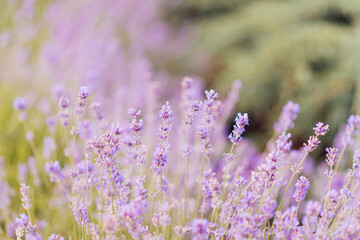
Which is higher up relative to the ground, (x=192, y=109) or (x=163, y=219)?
(x=192, y=109)

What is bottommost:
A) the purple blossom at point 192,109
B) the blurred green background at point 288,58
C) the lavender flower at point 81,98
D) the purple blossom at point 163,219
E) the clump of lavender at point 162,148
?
the purple blossom at point 163,219

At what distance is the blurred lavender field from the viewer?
130cm

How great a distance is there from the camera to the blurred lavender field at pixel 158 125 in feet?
4.27

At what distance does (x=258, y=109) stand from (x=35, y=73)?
2297 millimetres

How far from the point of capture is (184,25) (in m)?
5.57

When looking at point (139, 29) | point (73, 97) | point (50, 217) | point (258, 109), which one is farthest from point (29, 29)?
point (258, 109)

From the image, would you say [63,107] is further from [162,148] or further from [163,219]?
[163,219]

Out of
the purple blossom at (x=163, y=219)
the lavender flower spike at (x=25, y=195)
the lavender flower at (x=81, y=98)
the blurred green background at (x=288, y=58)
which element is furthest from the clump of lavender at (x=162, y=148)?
the blurred green background at (x=288, y=58)

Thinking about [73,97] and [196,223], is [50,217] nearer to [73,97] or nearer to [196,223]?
[73,97]

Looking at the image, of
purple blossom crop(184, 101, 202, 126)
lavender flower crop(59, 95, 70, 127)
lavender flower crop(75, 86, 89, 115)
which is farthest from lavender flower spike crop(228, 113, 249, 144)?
lavender flower crop(59, 95, 70, 127)

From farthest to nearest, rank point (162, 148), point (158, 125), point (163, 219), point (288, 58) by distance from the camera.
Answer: point (288, 58) → point (158, 125) → point (162, 148) → point (163, 219)

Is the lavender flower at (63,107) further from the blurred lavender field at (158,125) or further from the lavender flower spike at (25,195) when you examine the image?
the lavender flower spike at (25,195)

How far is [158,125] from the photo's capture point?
10.4 feet

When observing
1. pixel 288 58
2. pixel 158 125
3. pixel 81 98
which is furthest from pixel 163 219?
pixel 288 58
